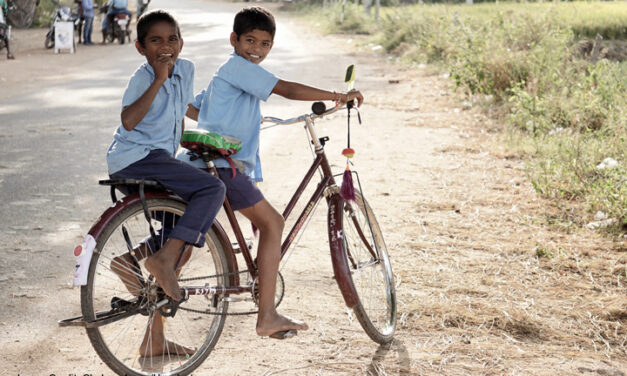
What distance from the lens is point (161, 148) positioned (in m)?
3.24

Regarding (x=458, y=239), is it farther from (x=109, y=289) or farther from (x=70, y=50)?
(x=70, y=50)

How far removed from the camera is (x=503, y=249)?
5367 millimetres

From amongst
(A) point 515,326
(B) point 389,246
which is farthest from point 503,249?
(A) point 515,326

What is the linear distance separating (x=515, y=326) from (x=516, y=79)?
702 cm

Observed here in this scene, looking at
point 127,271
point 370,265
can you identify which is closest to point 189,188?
point 127,271

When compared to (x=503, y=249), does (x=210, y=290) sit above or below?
above

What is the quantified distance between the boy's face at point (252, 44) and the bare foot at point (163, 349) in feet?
4.47

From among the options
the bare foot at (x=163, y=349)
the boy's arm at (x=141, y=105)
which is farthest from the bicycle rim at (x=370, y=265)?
the boy's arm at (x=141, y=105)

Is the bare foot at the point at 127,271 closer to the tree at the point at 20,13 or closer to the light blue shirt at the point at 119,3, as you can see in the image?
Result: the light blue shirt at the point at 119,3

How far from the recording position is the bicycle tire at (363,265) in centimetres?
365

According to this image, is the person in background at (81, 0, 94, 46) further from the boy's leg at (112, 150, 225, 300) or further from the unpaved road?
the boy's leg at (112, 150, 225, 300)

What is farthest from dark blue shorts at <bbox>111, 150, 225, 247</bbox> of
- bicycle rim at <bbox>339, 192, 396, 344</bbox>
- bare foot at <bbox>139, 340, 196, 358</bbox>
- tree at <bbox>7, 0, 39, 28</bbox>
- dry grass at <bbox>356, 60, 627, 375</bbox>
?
tree at <bbox>7, 0, 39, 28</bbox>

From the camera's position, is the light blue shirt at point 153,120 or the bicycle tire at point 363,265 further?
the bicycle tire at point 363,265

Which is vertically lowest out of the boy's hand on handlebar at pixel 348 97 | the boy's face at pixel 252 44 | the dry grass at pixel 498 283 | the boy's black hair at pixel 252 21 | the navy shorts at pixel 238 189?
the dry grass at pixel 498 283
